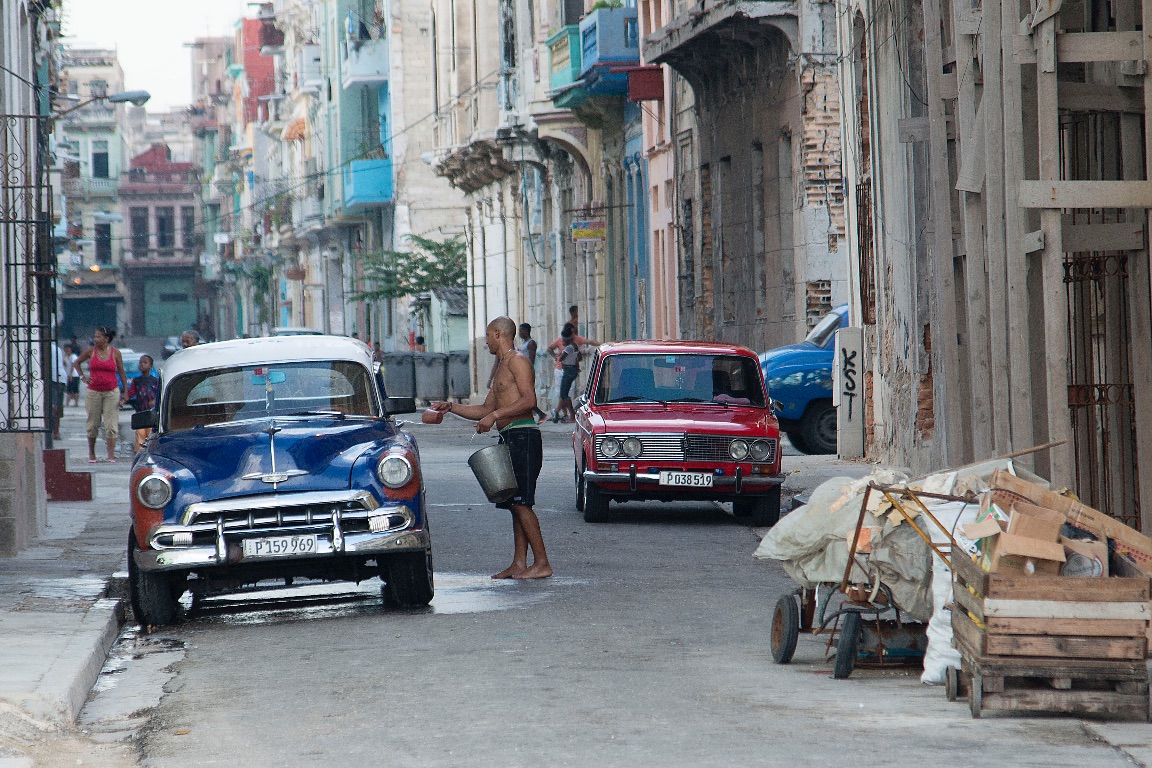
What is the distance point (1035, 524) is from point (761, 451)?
855 centimetres

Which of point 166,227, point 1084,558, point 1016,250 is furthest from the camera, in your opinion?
point 166,227

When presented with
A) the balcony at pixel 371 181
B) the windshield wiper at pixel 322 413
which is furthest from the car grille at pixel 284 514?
the balcony at pixel 371 181

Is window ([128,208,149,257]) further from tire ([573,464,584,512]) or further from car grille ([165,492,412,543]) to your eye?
car grille ([165,492,412,543])

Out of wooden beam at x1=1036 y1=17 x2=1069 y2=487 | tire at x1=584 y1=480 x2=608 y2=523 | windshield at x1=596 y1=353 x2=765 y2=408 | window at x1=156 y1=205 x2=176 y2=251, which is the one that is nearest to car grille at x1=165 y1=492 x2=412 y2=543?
wooden beam at x1=1036 y1=17 x2=1069 y2=487

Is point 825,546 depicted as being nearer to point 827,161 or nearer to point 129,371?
point 827,161

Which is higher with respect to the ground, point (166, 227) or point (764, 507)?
point (166, 227)

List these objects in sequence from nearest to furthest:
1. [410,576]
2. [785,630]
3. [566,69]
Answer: [785,630], [410,576], [566,69]

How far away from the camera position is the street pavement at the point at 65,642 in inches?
292

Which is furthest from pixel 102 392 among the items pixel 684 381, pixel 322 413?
pixel 322 413

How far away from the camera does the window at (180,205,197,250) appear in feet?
424

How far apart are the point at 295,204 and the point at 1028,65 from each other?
71.9m

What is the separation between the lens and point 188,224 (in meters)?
131

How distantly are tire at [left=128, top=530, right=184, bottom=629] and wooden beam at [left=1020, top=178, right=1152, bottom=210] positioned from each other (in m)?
5.37

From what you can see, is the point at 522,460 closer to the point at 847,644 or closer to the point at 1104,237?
the point at 1104,237
